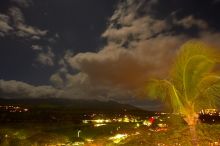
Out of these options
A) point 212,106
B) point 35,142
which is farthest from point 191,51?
point 35,142

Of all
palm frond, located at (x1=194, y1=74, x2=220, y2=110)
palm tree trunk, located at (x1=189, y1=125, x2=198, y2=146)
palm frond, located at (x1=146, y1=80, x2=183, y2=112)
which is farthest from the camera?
palm frond, located at (x1=146, y1=80, x2=183, y2=112)

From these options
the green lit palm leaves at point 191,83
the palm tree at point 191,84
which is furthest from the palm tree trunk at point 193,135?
the green lit palm leaves at point 191,83

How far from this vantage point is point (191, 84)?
58.6 ft

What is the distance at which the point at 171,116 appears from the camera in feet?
64.1

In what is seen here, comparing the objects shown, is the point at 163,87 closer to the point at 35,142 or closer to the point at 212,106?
the point at 212,106

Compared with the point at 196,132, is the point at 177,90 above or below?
above

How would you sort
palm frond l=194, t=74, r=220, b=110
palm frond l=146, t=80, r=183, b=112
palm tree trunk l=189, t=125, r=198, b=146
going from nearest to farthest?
palm tree trunk l=189, t=125, r=198, b=146 < palm frond l=194, t=74, r=220, b=110 < palm frond l=146, t=80, r=183, b=112

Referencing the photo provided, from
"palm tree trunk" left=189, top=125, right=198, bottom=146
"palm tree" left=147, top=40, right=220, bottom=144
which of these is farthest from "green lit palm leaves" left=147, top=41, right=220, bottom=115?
"palm tree trunk" left=189, top=125, right=198, bottom=146

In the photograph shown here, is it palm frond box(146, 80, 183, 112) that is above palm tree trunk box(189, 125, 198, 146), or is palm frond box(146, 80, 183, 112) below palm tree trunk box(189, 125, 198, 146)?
above

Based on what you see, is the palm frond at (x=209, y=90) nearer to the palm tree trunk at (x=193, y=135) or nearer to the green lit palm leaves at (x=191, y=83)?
the green lit palm leaves at (x=191, y=83)

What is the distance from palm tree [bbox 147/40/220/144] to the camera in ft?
55.1

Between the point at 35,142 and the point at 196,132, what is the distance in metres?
30.8

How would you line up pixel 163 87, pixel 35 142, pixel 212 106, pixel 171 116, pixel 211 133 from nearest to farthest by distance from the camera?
pixel 211 133, pixel 212 106, pixel 163 87, pixel 171 116, pixel 35 142

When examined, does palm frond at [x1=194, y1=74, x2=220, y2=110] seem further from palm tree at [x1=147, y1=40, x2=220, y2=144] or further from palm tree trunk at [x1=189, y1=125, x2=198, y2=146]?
palm tree trunk at [x1=189, y1=125, x2=198, y2=146]
